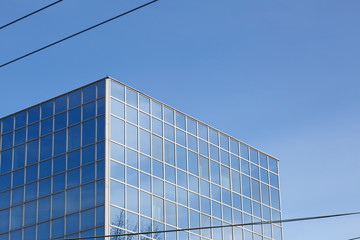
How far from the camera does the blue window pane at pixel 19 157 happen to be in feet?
Result: 159

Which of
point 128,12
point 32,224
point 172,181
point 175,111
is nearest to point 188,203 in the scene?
point 172,181

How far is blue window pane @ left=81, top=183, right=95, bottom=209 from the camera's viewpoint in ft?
145

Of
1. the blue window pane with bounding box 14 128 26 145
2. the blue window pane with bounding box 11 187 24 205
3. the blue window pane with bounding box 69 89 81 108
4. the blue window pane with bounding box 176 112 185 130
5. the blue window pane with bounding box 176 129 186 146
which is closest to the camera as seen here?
the blue window pane with bounding box 69 89 81 108

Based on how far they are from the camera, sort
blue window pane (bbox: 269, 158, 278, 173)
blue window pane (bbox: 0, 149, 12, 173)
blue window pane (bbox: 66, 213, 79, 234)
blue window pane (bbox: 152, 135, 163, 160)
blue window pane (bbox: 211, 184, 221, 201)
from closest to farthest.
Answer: blue window pane (bbox: 66, 213, 79, 234) → blue window pane (bbox: 152, 135, 163, 160) → blue window pane (bbox: 0, 149, 12, 173) → blue window pane (bbox: 211, 184, 221, 201) → blue window pane (bbox: 269, 158, 278, 173)

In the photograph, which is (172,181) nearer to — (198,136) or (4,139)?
(198,136)

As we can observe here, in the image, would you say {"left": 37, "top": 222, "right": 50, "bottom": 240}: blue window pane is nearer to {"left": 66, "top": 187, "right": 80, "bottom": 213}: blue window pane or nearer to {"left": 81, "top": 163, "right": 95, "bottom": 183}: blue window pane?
{"left": 66, "top": 187, "right": 80, "bottom": 213}: blue window pane

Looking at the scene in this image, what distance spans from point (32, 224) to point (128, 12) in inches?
1136

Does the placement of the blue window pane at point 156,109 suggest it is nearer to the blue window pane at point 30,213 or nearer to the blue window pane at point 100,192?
the blue window pane at point 100,192

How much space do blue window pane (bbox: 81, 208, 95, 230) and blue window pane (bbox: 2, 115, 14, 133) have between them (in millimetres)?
8766

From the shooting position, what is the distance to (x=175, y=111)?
50.6m

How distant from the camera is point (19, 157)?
4884cm

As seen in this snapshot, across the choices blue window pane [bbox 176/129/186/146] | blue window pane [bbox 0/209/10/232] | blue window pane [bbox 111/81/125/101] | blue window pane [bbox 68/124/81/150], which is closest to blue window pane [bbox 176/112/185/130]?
blue window pane [bbox 176/129/186/146]

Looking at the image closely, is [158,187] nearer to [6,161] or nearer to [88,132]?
[88,132]

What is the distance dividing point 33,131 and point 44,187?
12.2 feet
